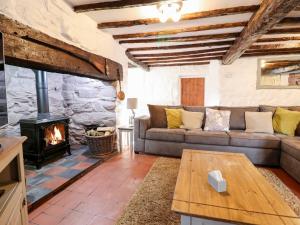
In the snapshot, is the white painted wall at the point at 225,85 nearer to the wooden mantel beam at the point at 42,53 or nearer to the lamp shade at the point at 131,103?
the lamp shade at the point at 131,103

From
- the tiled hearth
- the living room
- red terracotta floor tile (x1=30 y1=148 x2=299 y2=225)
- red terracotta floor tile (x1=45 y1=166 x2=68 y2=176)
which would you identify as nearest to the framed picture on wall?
the living room

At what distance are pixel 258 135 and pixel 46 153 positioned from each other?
3.21m

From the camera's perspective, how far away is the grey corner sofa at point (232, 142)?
2531 mm

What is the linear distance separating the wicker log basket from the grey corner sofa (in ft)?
1.54


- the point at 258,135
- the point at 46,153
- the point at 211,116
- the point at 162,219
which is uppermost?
the point at 211,116

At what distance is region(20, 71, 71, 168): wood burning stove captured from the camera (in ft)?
8.04

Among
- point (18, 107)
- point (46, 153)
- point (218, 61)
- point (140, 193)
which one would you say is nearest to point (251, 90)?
point (218, 61)

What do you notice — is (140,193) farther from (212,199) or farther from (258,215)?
(258,215)

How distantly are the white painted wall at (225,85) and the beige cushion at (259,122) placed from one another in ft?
5.95

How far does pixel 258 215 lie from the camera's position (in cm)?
109

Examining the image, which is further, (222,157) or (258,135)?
(258,135)

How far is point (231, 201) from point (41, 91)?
2949mm

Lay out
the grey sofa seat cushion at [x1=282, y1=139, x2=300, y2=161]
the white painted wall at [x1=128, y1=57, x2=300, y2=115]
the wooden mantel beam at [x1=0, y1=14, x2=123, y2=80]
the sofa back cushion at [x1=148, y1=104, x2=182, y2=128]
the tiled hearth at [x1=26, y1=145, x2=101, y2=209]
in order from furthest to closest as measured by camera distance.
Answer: the white painted wall at [x1=128, y1=57, x2=300, y2=115] < the sofa back cushion at [x1=148, y1=104, x2=182, y2=128] < the grey sofa seat cushion at [x1=282, y1=139, x2=300, y2=161] < the tiled hearth at [x1=26, y1=145, x2=101, y2=209] < the wooden mantel beam at [x1=0, y1=14, x2=123, y2=80]

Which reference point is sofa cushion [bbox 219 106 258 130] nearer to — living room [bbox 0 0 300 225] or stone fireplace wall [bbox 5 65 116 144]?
living room [bbox 0 0 300 225]
